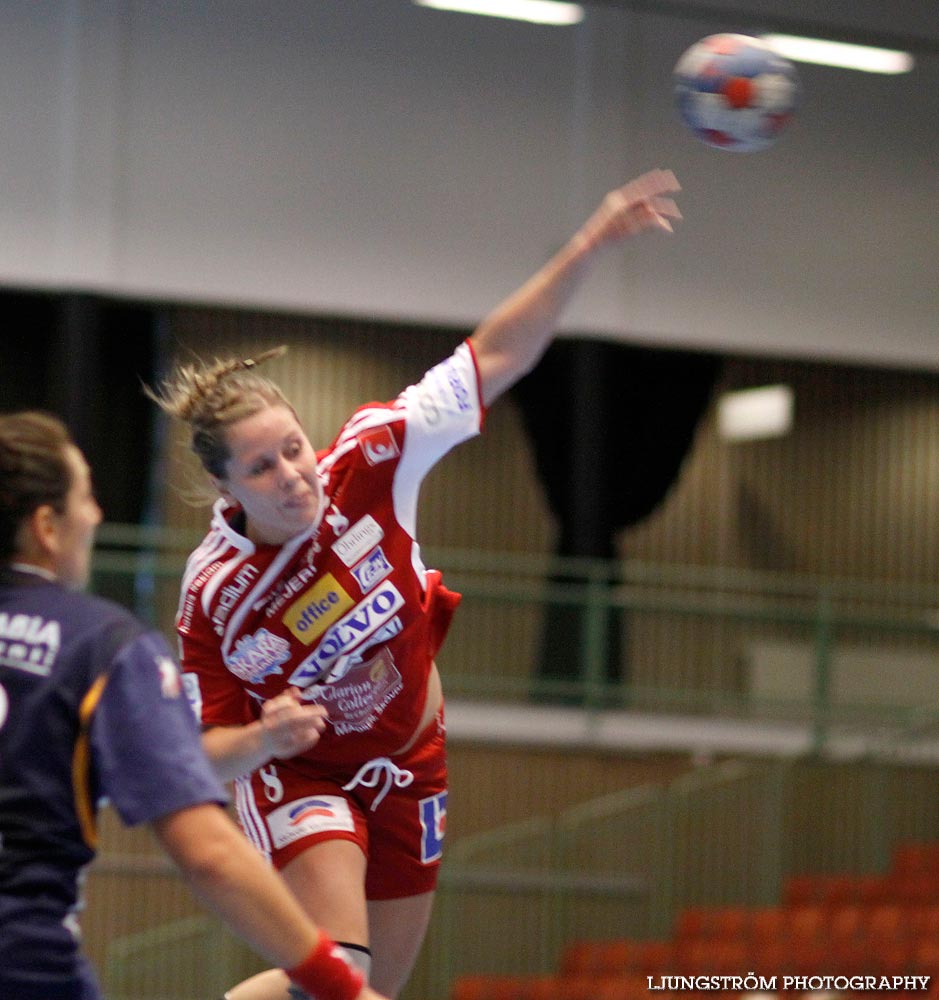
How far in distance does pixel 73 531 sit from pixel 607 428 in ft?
38.3

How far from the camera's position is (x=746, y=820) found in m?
12.0

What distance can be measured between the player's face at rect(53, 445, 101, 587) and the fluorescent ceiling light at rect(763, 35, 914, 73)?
11741 millimetres

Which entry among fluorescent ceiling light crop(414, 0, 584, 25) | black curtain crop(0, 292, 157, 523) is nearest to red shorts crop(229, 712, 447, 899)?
black curtain crop(0, 292, 157, 523)

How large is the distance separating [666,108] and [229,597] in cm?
1098

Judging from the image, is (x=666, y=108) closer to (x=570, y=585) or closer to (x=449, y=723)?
(x=570, y=585)

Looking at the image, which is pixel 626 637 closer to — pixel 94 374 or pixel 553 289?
pixel 94 374

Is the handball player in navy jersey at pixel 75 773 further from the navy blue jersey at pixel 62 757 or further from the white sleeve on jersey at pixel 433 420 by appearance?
the white sleeve on jersey at pixel 433 420

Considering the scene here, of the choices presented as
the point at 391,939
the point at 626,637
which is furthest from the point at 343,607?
the point at 626,637

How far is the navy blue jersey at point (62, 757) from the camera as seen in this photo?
254 centimetres

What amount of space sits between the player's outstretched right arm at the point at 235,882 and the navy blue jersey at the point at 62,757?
0.04 m

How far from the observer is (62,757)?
2.55 metres

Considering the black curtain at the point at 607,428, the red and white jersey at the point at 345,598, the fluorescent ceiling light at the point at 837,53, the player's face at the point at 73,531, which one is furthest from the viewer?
the black curtain at the point at 607,428

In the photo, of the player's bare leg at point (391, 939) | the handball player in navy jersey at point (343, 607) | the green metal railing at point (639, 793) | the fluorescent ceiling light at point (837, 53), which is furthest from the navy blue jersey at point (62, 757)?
the fluorescent ceiling light at point (837, 53)

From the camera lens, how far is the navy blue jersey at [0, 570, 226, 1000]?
8.32ft
